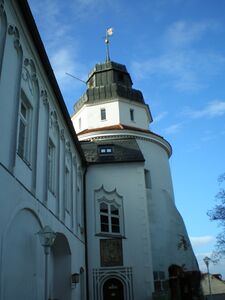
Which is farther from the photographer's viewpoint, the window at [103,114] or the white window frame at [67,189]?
the window at [103,114]

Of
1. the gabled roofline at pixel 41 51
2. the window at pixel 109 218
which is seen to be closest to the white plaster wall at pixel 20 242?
the gabled roofline at pixel 41 51

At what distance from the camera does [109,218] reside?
71.6ft

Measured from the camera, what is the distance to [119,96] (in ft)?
95.7

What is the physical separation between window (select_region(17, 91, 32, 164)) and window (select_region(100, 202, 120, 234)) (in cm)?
1056

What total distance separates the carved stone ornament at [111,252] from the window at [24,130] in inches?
411

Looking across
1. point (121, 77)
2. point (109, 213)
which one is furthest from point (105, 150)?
point (121, 77)

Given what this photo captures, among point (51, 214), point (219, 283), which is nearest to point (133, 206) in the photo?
point (51, 214)

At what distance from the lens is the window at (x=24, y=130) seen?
11438 mm

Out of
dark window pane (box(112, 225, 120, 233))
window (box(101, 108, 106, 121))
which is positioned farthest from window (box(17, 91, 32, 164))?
window (box(101, 108, 106, 121))

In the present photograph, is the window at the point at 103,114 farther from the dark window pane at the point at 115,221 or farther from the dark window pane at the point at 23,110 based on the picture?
the dark window pane at the point at 23,110

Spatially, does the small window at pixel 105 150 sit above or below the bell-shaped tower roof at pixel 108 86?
below

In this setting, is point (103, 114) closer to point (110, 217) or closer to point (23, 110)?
point (110, 217)

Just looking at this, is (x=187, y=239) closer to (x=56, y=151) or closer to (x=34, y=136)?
(x=56, y=151)

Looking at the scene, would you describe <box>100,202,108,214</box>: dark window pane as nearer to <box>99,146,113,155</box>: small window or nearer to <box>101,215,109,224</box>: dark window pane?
<box>101,215,109,224</box>: dark window pane
